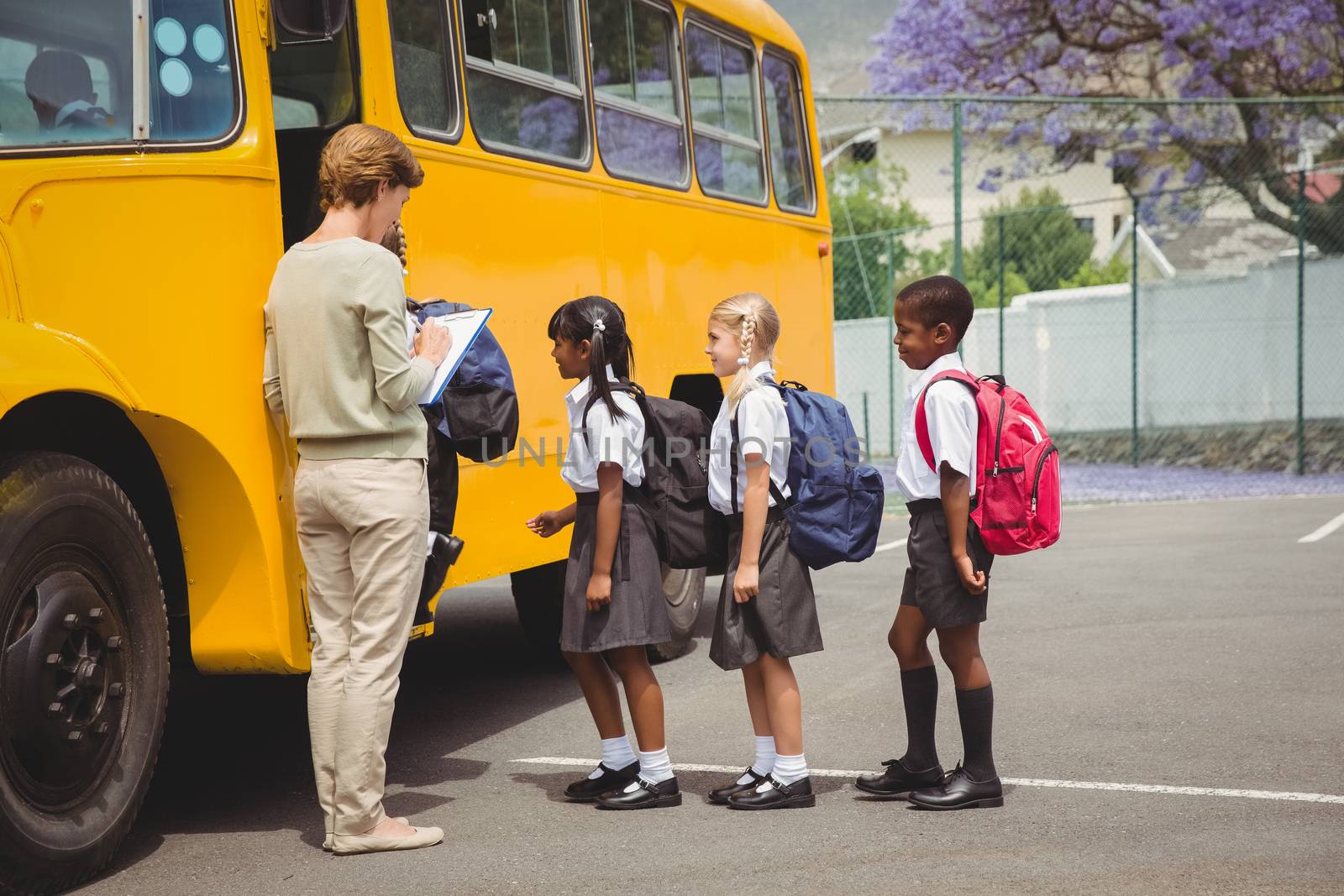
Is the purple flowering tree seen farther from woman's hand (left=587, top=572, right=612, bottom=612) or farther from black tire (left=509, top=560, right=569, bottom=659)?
woman's hand (left=587, top=572, right=612, bottom=612)

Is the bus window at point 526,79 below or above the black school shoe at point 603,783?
above

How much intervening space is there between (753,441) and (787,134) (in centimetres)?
451

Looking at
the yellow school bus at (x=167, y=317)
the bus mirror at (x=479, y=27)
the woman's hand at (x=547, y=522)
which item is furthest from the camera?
the bus mirror at (x=479, y=27)

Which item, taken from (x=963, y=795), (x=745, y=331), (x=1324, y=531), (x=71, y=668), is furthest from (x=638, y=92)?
(x=1324, y=531)

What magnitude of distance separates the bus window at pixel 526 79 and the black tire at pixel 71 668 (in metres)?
2.16

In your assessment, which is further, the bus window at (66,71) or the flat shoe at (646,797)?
the flat shoe at (646,797)

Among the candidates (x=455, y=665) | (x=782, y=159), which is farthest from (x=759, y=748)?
(x=782, y=159)

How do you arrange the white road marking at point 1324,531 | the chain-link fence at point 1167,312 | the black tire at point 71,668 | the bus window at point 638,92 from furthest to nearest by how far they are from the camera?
the chain-link fence at point 1167,312, the white road marking at point 1324,531, the bus window at point 638,92, the black tire at point 71,668

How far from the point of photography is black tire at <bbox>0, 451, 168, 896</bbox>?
3771mm

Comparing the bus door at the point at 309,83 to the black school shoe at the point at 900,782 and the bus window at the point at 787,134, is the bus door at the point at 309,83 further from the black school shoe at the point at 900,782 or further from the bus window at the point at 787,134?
the bus window at the point at 787,134

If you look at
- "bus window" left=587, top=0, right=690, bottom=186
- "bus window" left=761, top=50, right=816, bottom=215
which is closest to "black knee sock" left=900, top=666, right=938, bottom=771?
"bus window" left=587, top=0, right=690, bottom=186

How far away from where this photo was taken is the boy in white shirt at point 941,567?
460 centimetres

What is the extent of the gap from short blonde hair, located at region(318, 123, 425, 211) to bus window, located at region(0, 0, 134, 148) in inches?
21.1

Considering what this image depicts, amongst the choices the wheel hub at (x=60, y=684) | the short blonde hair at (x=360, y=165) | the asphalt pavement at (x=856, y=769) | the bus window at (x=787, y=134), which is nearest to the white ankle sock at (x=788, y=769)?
the asphalt pavement at (x=856, y=769)
